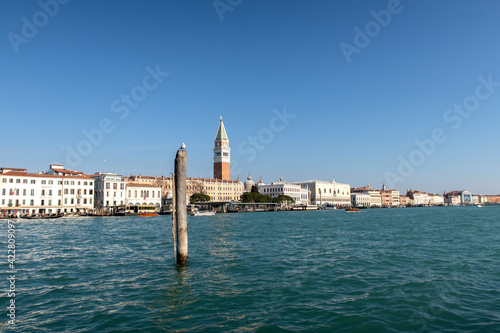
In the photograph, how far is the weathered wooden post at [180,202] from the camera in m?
13.0

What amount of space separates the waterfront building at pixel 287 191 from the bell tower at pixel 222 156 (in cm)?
1378

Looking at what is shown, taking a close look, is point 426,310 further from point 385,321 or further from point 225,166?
point 225,166

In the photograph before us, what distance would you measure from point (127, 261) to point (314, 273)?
742cm

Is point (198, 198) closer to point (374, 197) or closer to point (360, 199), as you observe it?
point (360, 199)

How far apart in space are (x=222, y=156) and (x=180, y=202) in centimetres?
11843

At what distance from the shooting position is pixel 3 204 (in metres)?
Result: 55.0

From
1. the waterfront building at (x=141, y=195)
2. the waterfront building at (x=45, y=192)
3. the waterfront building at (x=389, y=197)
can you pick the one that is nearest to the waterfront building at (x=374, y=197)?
the waterfront building at (x=389, y=197)

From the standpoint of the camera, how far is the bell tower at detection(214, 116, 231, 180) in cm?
13100

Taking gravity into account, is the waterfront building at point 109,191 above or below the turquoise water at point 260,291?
above

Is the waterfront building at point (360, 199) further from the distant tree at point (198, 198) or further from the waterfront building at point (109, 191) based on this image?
the waterfront building at point (109, 191)

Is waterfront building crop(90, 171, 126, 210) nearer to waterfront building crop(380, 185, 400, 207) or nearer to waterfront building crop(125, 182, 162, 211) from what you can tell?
waterfront building crop(125, 182, 162, 211)

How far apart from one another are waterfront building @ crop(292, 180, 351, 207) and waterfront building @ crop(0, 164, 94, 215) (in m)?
90.9

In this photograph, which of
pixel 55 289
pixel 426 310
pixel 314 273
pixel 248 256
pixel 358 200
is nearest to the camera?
pixel 426 310

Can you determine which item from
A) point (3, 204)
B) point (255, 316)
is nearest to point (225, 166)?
point (3, 204)
